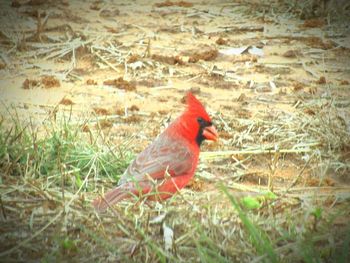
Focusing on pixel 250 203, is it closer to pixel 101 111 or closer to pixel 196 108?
pixel 196 108

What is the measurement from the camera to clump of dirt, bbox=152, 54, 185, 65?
305 inches

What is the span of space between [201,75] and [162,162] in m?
3.25

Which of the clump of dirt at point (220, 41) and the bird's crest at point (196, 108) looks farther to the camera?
the clump of dirt at point (220, 41)

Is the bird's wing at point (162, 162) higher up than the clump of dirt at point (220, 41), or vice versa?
the bird's wing at point (162, 162)

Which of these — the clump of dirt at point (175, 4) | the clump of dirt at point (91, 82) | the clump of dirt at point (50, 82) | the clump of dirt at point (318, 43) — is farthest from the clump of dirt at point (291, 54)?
the clump of dirt at point (50, 82)

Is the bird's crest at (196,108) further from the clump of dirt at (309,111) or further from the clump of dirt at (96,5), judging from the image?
the clump of dirt at (96,5)

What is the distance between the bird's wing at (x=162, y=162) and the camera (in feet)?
13.8

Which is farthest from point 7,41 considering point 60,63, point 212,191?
point 212,191

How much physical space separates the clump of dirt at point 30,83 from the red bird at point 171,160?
2.74 m

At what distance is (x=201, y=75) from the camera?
748 centimetres

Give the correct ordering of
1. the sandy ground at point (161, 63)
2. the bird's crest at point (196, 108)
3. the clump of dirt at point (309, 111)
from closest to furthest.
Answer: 1. the bird's crest at point (196, 108)
2. the clump of dirt at point (309, 111)
3. the sandy ground at point (161, 63)

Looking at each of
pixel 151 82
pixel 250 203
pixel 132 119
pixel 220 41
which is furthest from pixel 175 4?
pixel 250 203

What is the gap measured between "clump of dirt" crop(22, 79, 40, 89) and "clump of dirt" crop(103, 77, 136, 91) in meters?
0.62

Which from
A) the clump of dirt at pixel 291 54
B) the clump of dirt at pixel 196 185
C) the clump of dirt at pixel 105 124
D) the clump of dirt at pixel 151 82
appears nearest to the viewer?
the clump of dirt at pixel 196 185
